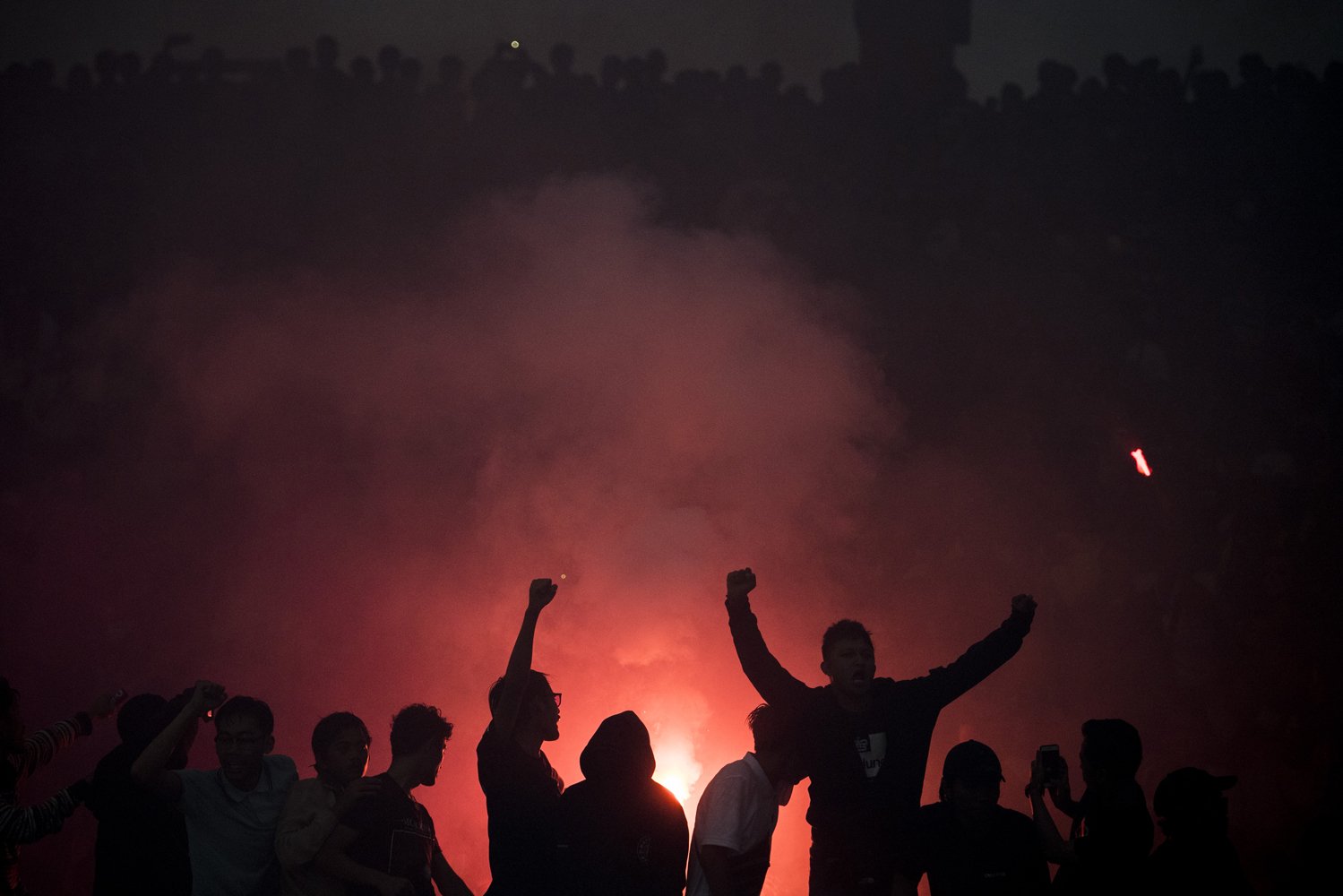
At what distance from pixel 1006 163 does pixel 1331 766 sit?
5641 mm

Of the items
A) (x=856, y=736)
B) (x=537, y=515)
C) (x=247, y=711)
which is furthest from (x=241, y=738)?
(x=537, y=515)

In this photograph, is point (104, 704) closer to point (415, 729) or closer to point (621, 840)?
point (415, 729)

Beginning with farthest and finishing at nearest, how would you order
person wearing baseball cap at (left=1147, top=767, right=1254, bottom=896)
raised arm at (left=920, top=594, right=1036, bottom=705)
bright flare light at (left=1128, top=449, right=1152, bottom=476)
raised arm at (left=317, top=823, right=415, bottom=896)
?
bright flare light at (left=1128, top=449, right=1152, bottom=476), raised arm at (left=920, top=594, right=1036, bottom=705), raised arm at (left=317, top=823, right=415, bottom=896), person wearing baseball cap at (left=1147, top=767, right=1254, bottom=896)

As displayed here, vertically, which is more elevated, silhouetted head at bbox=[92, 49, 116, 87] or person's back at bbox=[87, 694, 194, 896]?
silhouetted head at bbox=[92, 49, 116, 87]

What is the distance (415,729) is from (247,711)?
1.87 ft

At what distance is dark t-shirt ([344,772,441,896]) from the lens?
312cm

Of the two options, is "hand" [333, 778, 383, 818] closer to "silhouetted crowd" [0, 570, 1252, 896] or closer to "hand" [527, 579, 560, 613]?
"silhouetted crowd" [0, 570, 1252, 896]

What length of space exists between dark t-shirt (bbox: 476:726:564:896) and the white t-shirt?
435 millimetres

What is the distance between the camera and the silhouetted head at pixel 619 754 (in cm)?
313

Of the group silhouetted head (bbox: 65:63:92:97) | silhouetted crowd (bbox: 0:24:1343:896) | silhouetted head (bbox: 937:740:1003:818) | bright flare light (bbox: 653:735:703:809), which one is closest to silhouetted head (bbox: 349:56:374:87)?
Result: silhouetted crowd (bbox: 0:24:1343:896)

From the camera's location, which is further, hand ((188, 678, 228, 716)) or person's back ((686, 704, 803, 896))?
hand ((188, 678, 228, 716))

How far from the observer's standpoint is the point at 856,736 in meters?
3.47

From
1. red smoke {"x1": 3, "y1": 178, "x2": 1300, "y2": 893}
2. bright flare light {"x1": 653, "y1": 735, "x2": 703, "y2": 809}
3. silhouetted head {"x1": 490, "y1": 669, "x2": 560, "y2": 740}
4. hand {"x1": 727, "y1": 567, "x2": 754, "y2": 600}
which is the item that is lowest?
silhouetted head {"x1": 490, "y1": 669, "x2": 560, "y2": 740}

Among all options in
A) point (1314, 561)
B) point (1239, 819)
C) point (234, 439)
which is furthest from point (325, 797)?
point (1314, 561)
